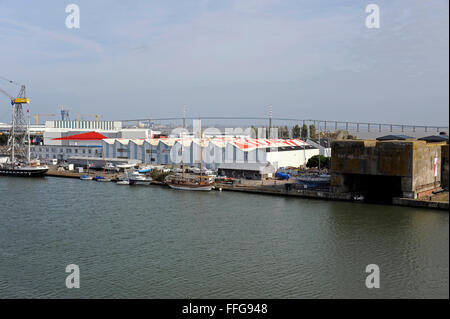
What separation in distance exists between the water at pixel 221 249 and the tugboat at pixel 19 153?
15.2 feet

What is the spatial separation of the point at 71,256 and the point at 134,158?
25.5 feet

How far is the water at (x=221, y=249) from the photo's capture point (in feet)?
10.4

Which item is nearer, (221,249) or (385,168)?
(221,249)

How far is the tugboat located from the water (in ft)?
15.2

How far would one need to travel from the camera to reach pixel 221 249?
4160mm

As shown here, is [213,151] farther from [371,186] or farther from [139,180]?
[371,186]

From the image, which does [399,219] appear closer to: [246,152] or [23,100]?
[246,152]

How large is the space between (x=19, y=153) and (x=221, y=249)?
34.8 ft

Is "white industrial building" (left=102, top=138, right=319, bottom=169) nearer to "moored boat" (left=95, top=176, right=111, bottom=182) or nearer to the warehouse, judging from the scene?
"moored boat" (left=95, top=176, right=111, bottom=182)

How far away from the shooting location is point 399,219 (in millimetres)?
5023

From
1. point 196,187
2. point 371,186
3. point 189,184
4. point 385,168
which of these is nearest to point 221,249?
point 385,168

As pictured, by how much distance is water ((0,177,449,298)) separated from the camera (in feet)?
10.4
